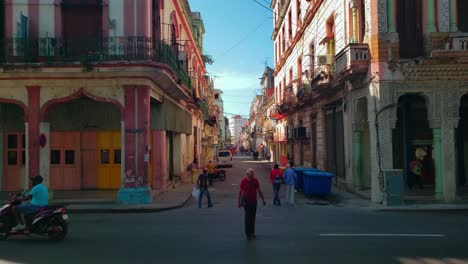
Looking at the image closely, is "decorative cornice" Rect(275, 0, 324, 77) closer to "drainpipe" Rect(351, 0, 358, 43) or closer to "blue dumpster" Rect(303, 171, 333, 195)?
"drainpipe" Rect(351, 0, 358, 43)

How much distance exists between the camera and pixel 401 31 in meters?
15.7

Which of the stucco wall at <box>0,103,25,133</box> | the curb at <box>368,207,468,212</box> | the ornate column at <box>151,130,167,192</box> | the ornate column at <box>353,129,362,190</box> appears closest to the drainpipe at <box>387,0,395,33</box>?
the ornate column at <box>353,129,362,190</box>

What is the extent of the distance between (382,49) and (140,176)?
10.2m

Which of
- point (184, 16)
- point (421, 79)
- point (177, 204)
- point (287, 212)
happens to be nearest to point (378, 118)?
point (421, 79)

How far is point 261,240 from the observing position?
28.6 feet

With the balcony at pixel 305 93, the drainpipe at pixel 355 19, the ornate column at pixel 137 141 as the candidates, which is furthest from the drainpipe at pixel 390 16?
the ornate column at pixel 137 141

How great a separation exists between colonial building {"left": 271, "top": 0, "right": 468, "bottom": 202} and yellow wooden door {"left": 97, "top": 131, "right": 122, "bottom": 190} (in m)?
10.1

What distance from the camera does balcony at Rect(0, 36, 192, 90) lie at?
48.9 ft

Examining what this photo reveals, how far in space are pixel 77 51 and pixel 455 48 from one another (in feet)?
45.4

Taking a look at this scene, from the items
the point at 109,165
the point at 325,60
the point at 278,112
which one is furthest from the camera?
the point at 278,112

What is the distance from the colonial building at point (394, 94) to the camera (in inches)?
593

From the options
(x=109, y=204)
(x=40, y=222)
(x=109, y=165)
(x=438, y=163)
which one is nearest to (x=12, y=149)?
(x=109, y=165)

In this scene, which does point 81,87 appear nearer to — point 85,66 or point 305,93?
point 85,66

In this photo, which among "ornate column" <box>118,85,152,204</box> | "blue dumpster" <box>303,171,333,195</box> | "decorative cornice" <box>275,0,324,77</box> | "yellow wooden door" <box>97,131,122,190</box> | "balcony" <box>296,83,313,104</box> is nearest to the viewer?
"ornate column" <box>118,85,152,204</box>
